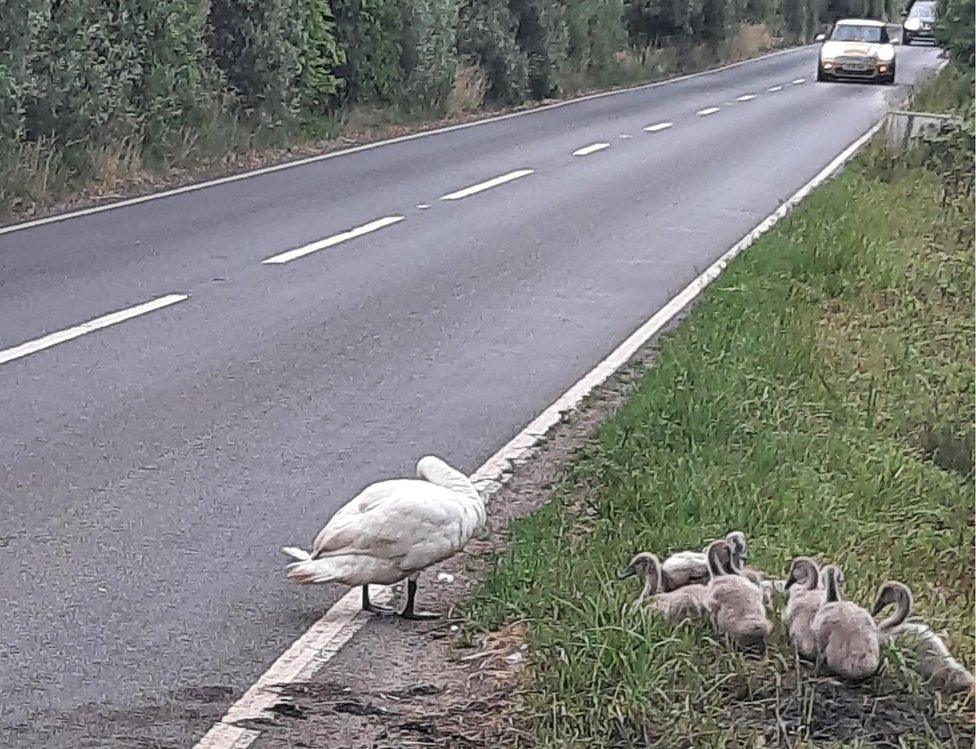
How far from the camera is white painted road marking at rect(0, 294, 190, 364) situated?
33.8 feet

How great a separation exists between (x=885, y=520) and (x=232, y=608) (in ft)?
9.37

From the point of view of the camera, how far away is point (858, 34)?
4384 centimetres

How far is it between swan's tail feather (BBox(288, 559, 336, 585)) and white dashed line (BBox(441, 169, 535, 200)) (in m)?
12.9

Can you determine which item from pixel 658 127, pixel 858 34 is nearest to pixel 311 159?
pixel 658 127

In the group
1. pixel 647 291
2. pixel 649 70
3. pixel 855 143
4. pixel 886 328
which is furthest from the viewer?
pixel 649 70

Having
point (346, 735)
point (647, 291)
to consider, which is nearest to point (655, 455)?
point (346, 735)

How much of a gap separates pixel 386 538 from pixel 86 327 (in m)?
5.60

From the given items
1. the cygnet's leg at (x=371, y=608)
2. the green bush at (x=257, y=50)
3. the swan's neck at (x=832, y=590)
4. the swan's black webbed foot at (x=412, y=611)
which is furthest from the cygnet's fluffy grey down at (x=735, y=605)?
the green bush at (x=257, y=50)

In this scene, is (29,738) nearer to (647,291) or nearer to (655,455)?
(655,455)

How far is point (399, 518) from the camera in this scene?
239 inches

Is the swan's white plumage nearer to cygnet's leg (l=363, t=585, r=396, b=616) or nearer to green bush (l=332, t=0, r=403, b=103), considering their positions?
cygnet's leg (l=363, t=585, r=396, b=616)

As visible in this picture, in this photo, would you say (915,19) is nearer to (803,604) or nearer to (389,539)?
(389,539)

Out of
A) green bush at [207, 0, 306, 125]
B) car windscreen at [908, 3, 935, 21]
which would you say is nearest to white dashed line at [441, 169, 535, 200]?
green bush at [207, 0, 306, 125]

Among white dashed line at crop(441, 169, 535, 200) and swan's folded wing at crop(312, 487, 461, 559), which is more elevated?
swan's folded wing at crop(312, 487, 461, 559)
